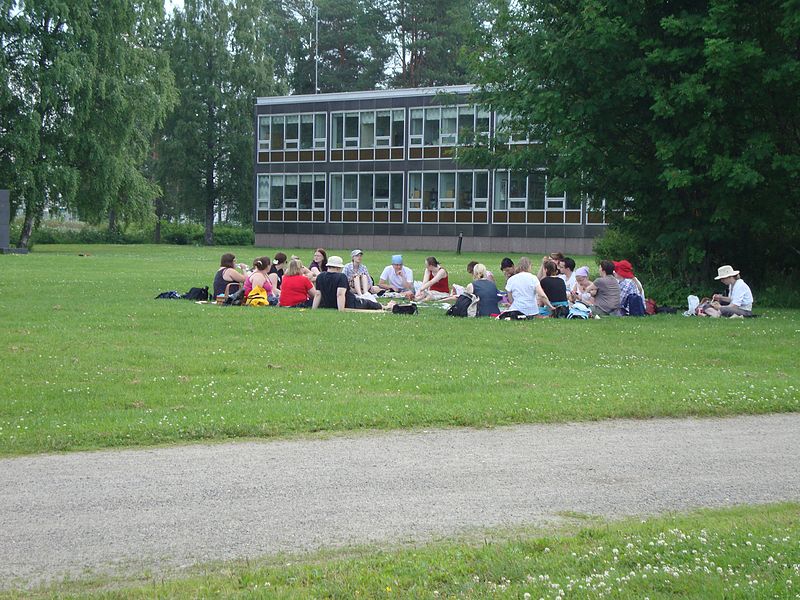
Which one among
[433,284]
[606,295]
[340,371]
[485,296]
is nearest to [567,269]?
[606,295]

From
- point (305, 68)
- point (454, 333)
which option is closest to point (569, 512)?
point (454, 333)

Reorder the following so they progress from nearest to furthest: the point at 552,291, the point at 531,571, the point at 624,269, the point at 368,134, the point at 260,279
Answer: the point at 531,571 < the point at 552,291 < the point at 624,269 < the point at 260,279 < the point at 368,134

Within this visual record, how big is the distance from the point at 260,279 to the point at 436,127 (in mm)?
45124

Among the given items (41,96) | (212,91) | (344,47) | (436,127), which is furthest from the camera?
(344,47)

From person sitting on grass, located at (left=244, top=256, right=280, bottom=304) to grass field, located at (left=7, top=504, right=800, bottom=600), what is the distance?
1602 centimetres

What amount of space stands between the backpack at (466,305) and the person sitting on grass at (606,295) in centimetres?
244

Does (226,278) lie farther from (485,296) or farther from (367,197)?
(367,197)

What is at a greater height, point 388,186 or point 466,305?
point 388,186

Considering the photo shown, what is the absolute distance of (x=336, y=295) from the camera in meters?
21.1

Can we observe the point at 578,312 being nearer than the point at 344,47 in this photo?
Yes

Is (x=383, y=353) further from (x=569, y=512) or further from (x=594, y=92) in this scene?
(x=594, y=92)

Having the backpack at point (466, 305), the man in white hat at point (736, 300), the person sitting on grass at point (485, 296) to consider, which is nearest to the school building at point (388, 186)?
the man in white hat at point (736, 300)

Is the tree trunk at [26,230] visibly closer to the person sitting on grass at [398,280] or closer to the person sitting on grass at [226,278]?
the person sitting on grass at [398,280]

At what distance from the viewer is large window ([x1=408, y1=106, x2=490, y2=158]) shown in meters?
63.5
